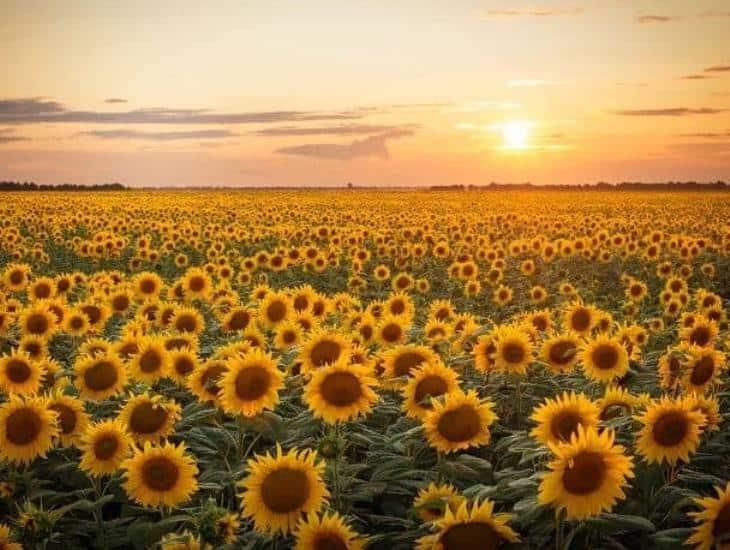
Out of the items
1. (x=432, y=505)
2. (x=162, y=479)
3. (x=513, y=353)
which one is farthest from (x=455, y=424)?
(x=513, y=353)

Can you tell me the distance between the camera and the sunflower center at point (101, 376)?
6434mm

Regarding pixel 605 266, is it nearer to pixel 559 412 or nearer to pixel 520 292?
pixel 520 292

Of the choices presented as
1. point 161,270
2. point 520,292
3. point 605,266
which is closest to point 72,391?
point 520,292

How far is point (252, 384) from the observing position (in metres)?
5.35

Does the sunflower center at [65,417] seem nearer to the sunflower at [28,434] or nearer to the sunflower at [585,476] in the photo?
the sunflower at [28,434]

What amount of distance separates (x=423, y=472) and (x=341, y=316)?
460cm

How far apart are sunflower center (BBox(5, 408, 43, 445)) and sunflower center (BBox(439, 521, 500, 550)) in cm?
305

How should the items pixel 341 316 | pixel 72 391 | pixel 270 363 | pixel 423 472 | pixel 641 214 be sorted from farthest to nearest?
pixel 641 214 < pixel 341 316 < pixel 72 391 < pixel 270 363 < pixel 423 472

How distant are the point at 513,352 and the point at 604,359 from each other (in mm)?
724

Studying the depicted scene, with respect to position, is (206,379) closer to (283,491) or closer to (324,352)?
(324,352)

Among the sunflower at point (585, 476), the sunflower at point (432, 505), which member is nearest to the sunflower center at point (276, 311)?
the sunflower at point (432, 505)

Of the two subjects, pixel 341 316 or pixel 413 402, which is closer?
pixel 413 402

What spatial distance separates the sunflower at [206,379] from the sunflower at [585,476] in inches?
117

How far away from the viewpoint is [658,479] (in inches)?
184
